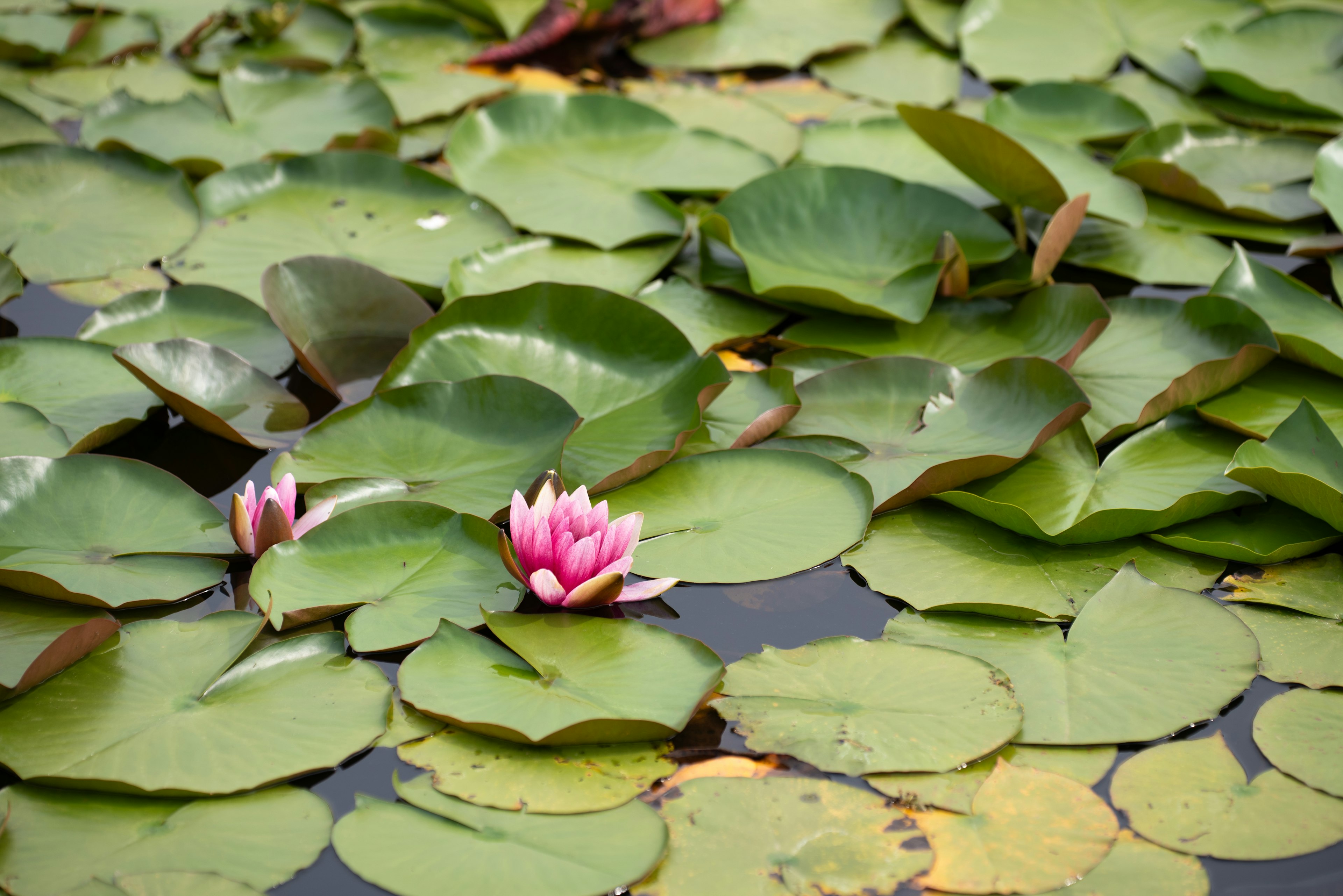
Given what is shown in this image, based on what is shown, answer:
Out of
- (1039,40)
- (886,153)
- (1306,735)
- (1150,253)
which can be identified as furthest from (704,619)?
(1039,40)

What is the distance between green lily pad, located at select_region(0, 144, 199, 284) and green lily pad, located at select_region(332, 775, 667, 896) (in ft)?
5.41

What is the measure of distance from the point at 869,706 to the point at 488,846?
0.56 meters

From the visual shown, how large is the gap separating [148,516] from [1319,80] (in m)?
3.43

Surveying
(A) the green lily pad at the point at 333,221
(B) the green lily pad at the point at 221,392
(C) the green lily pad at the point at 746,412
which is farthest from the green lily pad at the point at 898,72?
(B) the green lily pad at the point at 221,392

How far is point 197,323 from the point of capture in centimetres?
214

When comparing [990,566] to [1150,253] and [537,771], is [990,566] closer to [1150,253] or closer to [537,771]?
[537,771]

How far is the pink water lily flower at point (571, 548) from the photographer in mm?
1521

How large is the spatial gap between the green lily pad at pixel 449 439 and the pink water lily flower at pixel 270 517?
0.33 ft

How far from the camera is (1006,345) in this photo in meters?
2.17

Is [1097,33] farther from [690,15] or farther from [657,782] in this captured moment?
[657,782]

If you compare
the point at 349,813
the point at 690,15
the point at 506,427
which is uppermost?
the point at 690,15

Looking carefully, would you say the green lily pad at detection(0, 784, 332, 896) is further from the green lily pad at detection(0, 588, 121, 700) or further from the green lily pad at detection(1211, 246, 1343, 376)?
the green lily pad at detection(1211, 246, 1343, 376)

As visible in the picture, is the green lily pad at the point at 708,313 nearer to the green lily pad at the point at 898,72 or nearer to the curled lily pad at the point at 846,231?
the curled lily pad at the point at 846,231

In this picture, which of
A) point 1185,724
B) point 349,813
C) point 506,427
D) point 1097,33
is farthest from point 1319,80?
point 349,813
